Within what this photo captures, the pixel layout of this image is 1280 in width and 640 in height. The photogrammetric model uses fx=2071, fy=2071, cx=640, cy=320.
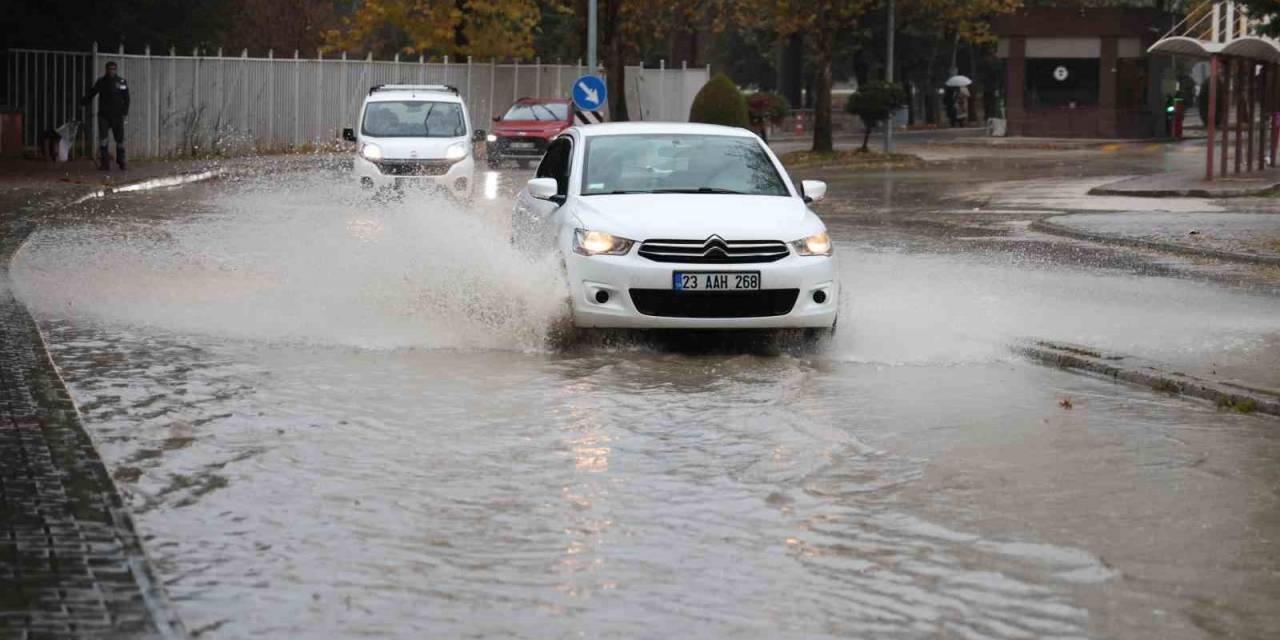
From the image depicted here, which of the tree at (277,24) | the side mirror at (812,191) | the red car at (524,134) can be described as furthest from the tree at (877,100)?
the side mirror at (812,191)

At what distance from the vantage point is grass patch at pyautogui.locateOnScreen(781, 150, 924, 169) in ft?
152

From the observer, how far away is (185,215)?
81.8ft

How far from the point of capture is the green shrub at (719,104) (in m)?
51.5

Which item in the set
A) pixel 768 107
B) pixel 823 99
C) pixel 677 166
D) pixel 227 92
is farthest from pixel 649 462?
pixel 768 107

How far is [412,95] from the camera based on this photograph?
2920cm

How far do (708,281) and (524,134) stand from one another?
3154 cm

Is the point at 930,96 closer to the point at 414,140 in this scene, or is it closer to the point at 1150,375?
the point at 414,140

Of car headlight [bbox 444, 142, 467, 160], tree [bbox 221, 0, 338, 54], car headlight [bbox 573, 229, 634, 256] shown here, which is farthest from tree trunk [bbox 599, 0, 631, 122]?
car headlight [bbox 573, 229, 634, 256]

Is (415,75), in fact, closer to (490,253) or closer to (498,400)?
(490,253)

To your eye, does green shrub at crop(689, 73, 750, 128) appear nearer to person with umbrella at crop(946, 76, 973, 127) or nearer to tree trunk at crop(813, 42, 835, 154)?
tree trunk at crop(813, 42, 835, 154)

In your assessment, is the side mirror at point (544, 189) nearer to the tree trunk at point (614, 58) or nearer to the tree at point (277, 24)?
the tree trunk at point (614, 58)

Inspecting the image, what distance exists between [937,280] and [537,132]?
2647cm

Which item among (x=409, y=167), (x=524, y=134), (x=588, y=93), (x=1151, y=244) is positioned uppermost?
(x=588, y=93)

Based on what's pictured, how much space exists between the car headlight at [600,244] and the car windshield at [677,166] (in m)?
0.89
